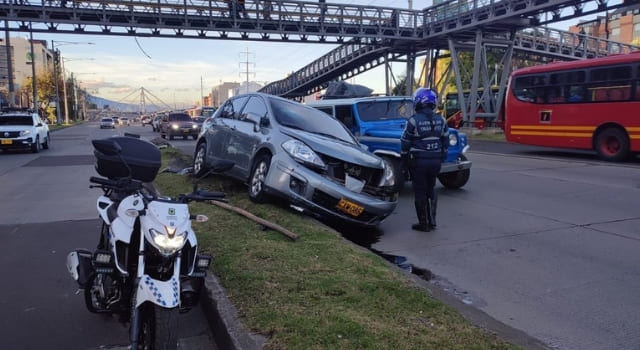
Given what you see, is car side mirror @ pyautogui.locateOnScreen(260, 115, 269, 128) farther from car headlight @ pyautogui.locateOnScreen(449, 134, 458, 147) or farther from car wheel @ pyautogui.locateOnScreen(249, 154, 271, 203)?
car headlight @ pyautogui.locateOnScreen(449, 134, 458, 147)

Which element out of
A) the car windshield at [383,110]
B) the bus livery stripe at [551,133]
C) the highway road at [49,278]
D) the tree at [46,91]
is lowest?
the highway road at [49,278]

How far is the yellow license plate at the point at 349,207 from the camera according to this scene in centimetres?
647

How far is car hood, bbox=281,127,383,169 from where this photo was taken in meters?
6.80

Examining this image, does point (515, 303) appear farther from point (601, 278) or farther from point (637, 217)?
point (637, 217)

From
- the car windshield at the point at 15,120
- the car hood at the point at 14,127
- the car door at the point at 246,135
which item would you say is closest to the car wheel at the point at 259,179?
the car door at the point at 246,135

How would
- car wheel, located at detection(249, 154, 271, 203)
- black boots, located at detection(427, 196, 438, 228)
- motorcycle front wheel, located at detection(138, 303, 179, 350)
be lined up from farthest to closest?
1. car wheel, located at detection(249, 154, 271, 203)
2. black boots, located at detection(427, 196, 438, 228)
3. motorcycle front wheel, located at detection(138, 303, 179, 350)

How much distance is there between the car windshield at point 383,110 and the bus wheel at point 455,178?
59.1 inches

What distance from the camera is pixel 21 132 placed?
19.2 metres

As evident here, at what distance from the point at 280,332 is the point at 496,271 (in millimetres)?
2811

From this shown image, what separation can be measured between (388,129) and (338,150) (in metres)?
3.40

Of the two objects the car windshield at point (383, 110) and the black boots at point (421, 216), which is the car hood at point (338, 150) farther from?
the car windshield at point (383, 110)

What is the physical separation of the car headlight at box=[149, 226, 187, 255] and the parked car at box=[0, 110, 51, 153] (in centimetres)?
1914

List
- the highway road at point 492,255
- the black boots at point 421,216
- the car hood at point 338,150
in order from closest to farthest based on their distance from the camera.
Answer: the highway road at point 492,255 → the car hood at point 338,150 → the black boots at point 421,216

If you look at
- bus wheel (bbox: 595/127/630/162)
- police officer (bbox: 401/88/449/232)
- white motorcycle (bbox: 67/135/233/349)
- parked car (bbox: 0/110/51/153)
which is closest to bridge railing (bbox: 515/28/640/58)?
bus wheel (bbox: 595/127/630/162)
